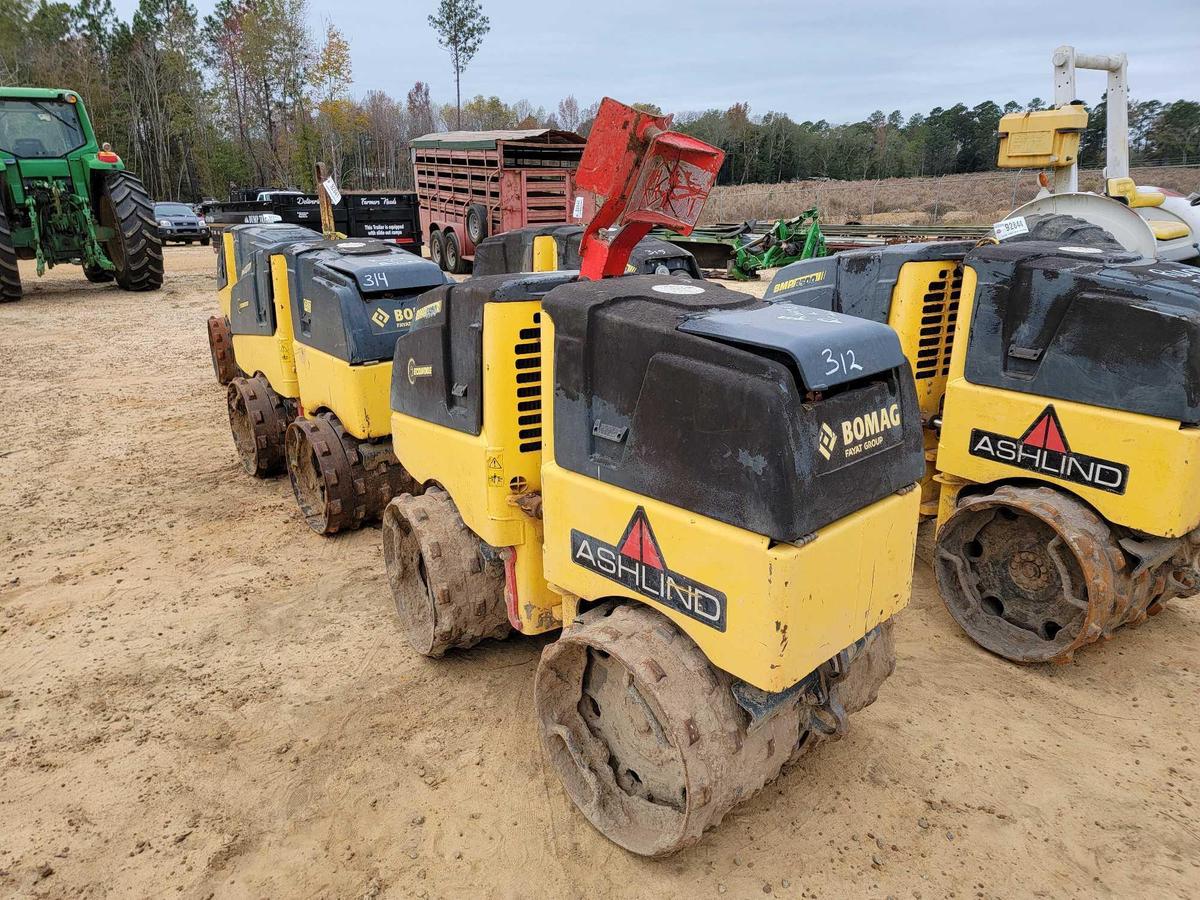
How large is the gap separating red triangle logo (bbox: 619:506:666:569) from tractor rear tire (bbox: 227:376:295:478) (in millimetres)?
4437

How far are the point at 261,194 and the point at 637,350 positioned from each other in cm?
2258

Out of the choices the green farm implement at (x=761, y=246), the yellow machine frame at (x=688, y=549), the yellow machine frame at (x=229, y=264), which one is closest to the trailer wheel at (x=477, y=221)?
the green farm implement at (x=761, y=246)

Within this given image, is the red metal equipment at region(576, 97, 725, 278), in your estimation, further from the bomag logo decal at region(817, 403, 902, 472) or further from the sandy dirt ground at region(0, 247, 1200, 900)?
the sandy dirt ground at region(0, 247, 1200, 900)

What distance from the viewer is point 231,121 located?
46.4 m

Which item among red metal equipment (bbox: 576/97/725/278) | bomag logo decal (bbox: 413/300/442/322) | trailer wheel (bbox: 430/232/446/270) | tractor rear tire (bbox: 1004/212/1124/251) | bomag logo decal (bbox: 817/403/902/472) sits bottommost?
trailer wheel (bbox: 430/232/446/270)

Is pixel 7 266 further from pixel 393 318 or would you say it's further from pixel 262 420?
pixel 393 318

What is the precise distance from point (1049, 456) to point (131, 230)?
Answer: 14.9 metres

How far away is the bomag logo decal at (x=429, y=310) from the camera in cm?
377

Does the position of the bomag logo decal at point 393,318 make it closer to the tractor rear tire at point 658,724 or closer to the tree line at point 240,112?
the tractor rear tire at point 658,724

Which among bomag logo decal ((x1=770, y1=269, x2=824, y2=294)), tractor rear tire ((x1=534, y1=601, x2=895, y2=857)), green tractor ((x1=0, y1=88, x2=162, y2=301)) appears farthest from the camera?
green tractor ((x1=0, y1=88, x2=162, y2=301))

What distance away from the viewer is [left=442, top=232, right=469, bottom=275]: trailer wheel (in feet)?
62.7

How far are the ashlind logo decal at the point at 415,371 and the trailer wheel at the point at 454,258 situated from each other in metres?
15.5

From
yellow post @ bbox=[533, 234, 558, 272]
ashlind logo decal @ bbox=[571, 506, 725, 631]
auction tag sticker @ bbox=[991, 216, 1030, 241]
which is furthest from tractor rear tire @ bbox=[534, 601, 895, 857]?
yellow post @ bbox=[533, 234, 558, 272]

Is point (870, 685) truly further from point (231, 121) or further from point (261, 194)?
point (231, 121)
